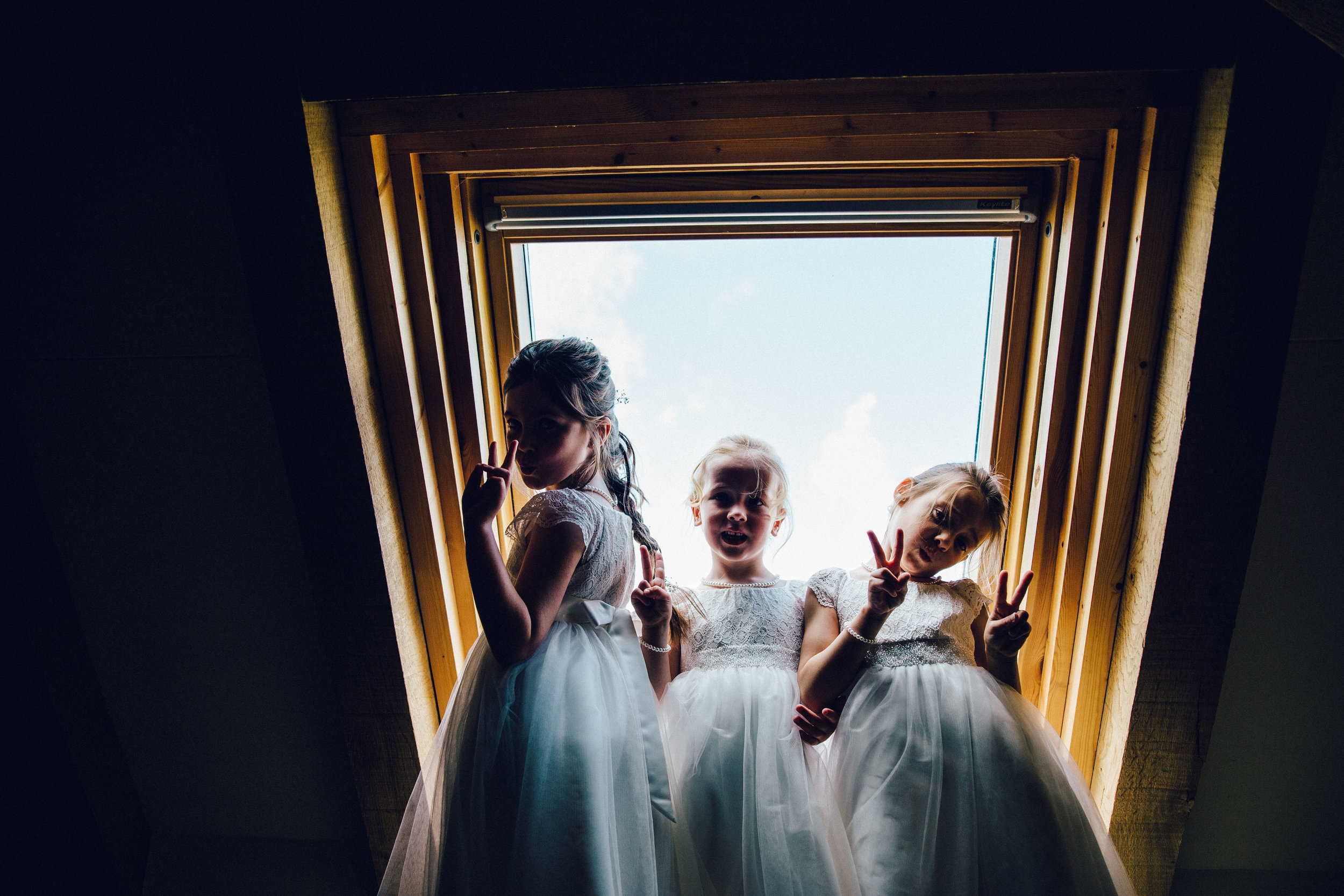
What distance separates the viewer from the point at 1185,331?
97 centimetres

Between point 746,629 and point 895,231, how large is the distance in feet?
2.72

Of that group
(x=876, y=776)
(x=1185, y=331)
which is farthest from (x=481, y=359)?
(x=1185, y=331)

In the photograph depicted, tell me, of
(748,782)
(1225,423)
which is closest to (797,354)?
(1225,423)

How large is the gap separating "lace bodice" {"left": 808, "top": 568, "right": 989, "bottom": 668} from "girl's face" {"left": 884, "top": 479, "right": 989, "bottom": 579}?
50 millimetres

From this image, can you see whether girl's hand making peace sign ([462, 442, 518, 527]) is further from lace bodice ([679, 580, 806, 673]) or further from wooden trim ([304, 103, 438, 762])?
lace bodice ([679, 580, 806, 673])

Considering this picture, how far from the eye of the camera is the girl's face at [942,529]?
117 cm

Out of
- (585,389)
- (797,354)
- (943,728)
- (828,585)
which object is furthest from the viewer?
(797,354)

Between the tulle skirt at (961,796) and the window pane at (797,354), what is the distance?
369mm

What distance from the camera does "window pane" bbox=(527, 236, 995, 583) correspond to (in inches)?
52.0

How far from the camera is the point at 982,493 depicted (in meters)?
1.18

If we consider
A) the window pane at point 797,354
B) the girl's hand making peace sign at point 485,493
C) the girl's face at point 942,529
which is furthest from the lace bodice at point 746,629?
the girl's hand making peace sign at point 485,493

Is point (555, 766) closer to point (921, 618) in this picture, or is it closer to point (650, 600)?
A: point (650, 600)

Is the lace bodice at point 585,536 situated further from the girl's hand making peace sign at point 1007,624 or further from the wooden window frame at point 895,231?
the girl's hand making peace sign at point 1007,624

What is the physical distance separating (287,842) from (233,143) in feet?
4.67
